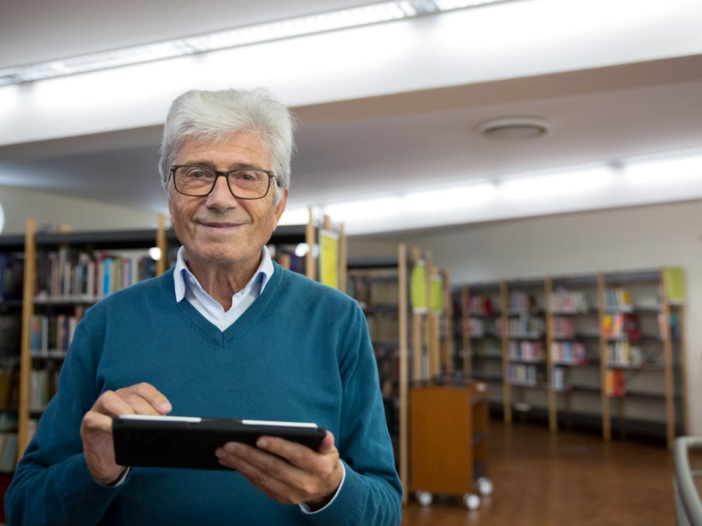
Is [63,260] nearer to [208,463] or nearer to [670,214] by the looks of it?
[208,463]

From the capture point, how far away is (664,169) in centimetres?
764

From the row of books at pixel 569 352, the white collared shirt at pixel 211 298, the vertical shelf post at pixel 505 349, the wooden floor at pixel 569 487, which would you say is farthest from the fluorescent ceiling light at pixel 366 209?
the white collared shirt at pixel 211 298

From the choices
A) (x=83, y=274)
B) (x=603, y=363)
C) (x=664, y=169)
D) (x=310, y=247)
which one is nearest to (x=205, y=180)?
(x=310, y=247)

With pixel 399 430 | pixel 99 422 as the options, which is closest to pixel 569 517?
pixel 399 430

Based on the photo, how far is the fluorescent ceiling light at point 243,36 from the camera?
4.11 m

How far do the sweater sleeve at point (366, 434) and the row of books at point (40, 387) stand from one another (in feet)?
14.4

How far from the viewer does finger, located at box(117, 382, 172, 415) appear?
3.20 ft

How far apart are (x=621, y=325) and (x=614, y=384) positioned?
86 centimetres

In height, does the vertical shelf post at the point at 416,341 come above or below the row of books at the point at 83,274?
below

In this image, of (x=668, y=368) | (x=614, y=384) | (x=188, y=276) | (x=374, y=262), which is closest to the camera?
(x=188, y=276)

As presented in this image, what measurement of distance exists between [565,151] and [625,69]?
3238 millimetres

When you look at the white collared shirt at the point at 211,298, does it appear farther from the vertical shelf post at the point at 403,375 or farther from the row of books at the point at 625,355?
the row of books at the point at 625,355

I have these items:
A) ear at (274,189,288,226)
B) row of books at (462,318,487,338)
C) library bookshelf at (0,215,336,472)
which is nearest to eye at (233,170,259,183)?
ear at (274,189,288,226)

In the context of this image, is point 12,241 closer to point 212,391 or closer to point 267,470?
point 212,391
